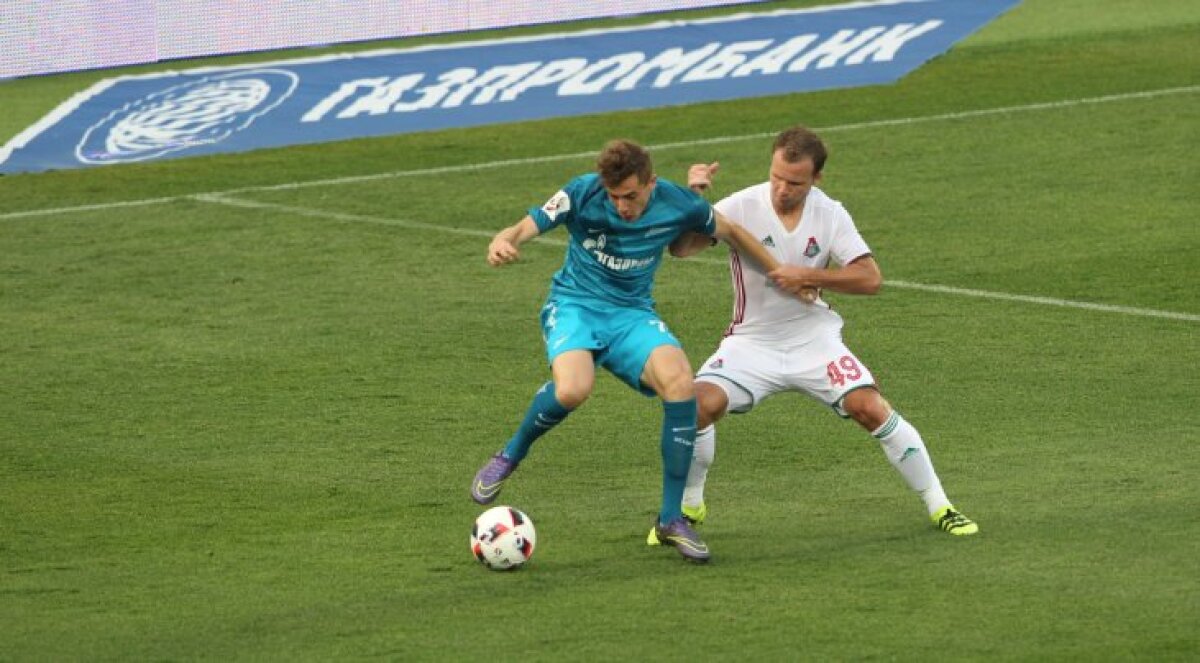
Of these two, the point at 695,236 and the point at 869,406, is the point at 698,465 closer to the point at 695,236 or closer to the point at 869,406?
the point at 869,406

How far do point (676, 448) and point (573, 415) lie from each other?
108 inches

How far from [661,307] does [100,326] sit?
11.7 ft

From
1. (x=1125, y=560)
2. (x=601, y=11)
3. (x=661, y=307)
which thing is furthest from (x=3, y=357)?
(x=601, y=11)

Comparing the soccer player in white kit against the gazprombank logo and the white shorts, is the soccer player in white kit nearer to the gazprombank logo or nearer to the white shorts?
the white shorts

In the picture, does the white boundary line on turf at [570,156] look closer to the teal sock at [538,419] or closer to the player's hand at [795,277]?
the teal sock at [538,419]

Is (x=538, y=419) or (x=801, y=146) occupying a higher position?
(x=801, y=146)

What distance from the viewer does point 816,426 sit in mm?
11352

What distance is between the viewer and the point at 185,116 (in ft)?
66.6

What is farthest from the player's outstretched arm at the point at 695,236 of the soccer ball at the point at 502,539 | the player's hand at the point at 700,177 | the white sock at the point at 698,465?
the soccer ball at the point at 502,539

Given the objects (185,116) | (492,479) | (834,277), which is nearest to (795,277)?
(834,277)

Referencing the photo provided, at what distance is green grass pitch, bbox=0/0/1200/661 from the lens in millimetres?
8266

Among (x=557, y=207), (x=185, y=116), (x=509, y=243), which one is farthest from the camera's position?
(x=185, y=116)

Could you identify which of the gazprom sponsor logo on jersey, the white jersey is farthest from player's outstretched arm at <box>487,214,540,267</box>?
the gazprom sponsor logo on jersey

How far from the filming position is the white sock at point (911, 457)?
9.30 metres
